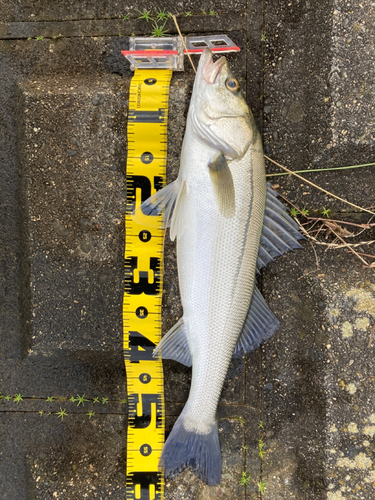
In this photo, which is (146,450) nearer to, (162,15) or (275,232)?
(275,232)

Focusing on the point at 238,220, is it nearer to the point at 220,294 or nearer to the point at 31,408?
the point at 220,294

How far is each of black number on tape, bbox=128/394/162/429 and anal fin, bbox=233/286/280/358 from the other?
0.79 metres

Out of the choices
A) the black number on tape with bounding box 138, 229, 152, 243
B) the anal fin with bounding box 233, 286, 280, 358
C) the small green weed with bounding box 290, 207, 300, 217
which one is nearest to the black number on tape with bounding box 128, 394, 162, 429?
the anal fin with bounding box 233, 286, 280, 358

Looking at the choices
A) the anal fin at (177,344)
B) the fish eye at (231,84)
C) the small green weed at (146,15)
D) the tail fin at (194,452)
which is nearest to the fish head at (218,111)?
the fish eye at (231,84)

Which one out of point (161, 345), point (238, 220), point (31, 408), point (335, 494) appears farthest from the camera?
point (31, 408)

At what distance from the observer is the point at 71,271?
2557mm

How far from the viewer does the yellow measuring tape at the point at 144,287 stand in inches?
95.9

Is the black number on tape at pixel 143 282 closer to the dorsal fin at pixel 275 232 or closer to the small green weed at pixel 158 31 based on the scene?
the dorsal fin at pixel 275 232

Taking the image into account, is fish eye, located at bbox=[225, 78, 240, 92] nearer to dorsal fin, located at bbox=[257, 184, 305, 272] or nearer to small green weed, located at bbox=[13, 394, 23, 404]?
dorsal fin, located at bbox=[257, 184, 305, 272]

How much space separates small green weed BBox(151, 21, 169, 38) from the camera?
8.08 ft

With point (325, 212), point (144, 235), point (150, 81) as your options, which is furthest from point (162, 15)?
point (325, 212)

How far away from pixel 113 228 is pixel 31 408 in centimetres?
156

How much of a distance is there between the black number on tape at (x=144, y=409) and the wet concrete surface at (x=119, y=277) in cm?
11

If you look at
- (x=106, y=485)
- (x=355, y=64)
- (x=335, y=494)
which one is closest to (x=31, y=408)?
(x=106, y=485)
